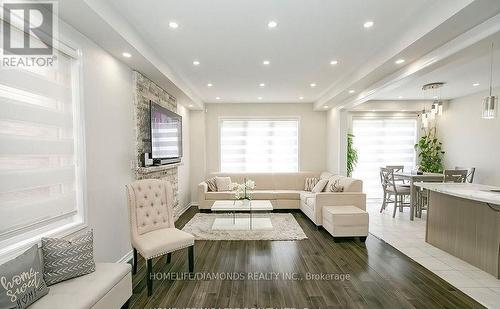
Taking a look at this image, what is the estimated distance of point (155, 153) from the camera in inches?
156

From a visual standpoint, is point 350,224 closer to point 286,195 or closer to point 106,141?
point 286,195

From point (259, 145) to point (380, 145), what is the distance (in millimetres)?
3569

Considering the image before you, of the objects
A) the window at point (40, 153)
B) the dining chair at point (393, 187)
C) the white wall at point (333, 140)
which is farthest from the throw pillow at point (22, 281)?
the dining chair at point (393, 187)

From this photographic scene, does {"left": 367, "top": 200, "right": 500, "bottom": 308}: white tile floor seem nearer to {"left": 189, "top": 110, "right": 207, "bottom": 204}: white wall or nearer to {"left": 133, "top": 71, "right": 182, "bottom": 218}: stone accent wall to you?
{"left": 133, "top": 71, "right": 182, "bottom": 218}: stone accent wall

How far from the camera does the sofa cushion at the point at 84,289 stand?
5.24 ft

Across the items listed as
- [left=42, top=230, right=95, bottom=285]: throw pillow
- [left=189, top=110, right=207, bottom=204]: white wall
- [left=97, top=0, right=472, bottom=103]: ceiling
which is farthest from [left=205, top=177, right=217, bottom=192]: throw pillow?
[left=42, top=230, right=95, bottom=285]: throw pillow

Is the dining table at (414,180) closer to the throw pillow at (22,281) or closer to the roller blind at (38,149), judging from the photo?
the roller blind at (38,149)

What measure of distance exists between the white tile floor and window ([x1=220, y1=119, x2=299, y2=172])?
2.71 metres

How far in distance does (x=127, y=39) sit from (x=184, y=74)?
1.82m

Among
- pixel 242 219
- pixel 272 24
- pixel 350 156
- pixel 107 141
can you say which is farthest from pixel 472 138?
pixel 107 141

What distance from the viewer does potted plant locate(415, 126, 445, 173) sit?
668cm

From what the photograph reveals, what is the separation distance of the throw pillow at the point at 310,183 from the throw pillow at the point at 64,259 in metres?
→ 5.07

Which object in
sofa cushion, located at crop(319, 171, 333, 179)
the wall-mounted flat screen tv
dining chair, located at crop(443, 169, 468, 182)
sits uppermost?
the wall-mounted flat screen tv

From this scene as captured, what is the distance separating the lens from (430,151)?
6809mm
